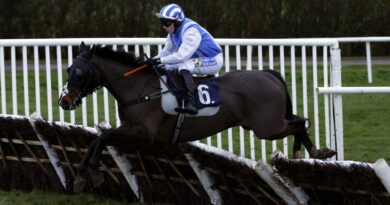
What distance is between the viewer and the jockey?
235 inches

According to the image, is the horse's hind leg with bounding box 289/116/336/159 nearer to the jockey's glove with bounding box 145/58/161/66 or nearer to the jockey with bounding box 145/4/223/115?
the jockey with bounding box 145/4/223/115

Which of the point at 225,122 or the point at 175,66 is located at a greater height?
the point at 175,66

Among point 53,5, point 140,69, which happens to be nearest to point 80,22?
point 53,5

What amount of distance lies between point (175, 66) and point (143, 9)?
34.3 ft

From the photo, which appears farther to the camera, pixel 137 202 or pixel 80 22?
pixel 80 22

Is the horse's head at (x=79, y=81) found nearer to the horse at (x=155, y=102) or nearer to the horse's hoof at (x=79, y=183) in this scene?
the horse at (x=155, y=102)

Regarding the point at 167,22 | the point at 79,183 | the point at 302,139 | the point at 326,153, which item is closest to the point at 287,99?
the point at 302,139

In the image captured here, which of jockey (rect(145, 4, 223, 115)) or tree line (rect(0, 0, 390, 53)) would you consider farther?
tree line (rect(0, 0, 390, 53))

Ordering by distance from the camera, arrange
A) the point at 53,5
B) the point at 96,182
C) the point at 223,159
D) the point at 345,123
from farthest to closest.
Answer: the point at 53,5 < the point at 345,123 < the point at 96,182 < the point at 223,159

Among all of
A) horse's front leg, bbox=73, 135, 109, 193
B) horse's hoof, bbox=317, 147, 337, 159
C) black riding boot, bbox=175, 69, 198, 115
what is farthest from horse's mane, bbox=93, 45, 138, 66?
horse's hoof, bbox=317, 147, 337, 159

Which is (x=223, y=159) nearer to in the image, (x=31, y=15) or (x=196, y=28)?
(x=196, y=28)

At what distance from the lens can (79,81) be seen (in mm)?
5848

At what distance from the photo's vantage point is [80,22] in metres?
16.1

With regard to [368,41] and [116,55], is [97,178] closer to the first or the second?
[116,55]
